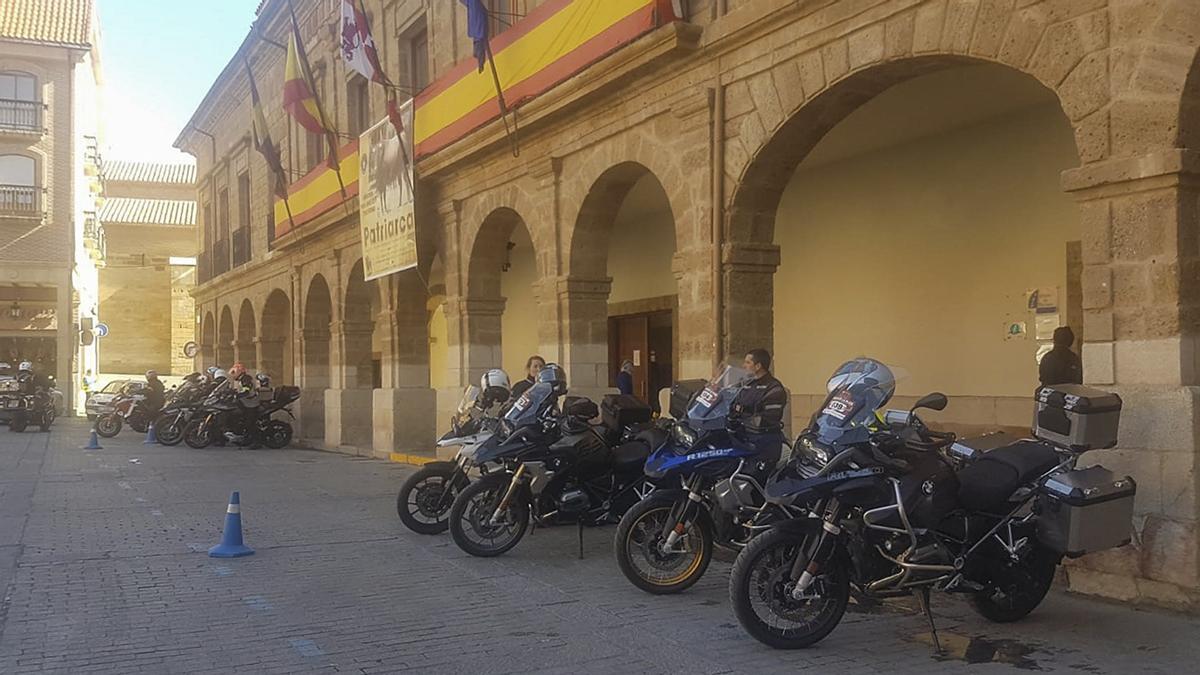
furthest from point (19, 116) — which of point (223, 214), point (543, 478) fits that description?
point (543, 478)

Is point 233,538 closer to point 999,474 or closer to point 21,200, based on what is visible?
point 999,474

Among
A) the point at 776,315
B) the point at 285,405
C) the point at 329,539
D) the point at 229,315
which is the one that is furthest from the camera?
the point at 229,315

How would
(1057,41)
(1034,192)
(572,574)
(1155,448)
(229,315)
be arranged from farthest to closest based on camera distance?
(229,315), (1034,192), (572,574), (1057,41), (1155,448)

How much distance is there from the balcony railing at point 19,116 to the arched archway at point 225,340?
39.3 feet

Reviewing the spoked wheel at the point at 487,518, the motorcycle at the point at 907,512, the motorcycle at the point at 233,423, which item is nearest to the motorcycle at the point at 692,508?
the motorcycle at the point at 907,512

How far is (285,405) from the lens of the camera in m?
20.2

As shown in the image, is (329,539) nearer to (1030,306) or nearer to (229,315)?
(1030,306)

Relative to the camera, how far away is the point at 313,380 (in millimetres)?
21500

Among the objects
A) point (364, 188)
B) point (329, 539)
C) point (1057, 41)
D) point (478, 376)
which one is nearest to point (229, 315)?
point (364, 188)

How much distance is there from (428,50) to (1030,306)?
9575 mm

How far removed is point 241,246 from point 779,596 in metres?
24.2

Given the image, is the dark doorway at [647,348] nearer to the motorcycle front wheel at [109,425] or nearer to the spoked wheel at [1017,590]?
the spoked wheel at [1017,590]

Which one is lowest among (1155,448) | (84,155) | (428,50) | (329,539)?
(329,539)

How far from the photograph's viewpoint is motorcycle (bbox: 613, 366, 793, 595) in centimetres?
638
